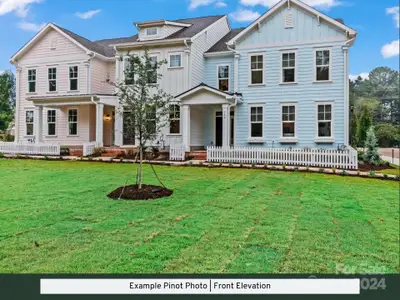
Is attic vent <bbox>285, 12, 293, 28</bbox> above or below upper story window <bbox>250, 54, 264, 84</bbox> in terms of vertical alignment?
above

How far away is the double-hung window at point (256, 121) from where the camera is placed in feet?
29.1

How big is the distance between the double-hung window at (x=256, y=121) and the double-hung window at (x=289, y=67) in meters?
1.05

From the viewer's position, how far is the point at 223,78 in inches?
374

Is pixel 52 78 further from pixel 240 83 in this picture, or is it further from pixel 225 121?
pixel 240 83

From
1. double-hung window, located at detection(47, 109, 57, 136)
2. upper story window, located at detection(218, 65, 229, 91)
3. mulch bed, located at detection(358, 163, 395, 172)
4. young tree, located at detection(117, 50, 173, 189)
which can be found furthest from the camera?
upper story window, located at detection(218, 65, 229, 91)

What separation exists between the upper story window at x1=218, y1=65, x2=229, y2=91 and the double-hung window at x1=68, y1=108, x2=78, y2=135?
423 centimetres

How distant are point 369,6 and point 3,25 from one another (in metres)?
2.71

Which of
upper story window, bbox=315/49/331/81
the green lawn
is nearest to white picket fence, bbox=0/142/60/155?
the green lawn

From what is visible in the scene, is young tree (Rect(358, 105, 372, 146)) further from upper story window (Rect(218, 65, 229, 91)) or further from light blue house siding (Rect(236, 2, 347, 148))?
upper story window (Rect(218, 65, 229, 91))

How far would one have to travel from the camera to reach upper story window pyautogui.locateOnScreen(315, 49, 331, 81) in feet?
27.2

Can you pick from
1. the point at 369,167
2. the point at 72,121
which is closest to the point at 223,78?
the point at 72,121

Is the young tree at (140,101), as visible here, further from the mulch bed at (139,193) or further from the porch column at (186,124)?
the porch column at (186,124)

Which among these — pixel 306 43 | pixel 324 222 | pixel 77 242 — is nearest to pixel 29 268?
pixel 77 242
